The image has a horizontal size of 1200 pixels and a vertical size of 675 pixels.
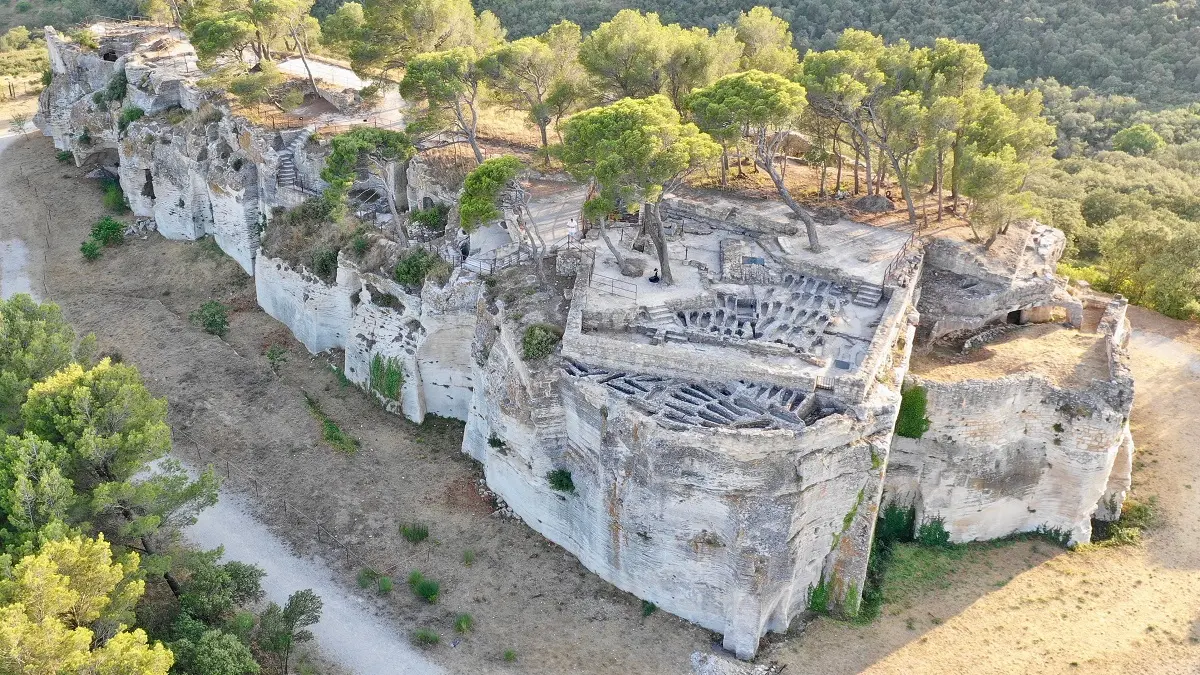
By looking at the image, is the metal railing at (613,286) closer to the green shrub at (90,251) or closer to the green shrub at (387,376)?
the green shrub at (387,376)

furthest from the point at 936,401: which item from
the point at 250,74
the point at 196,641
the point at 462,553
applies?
the point at 250,74

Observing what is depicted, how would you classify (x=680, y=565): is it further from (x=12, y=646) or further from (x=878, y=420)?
(x=12, y=646)

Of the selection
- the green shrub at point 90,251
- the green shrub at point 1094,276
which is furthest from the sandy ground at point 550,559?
the green shrub at point 90,251

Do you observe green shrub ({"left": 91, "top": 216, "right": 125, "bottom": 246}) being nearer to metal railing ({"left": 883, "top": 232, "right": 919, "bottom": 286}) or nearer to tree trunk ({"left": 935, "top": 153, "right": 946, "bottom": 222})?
metal railing ({"left": 883, "top": 232, "right": 919, "bottom": 286})

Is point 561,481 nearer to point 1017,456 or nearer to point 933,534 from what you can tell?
point 933,534

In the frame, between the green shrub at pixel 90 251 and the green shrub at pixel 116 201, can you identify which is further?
the green shrub at pixel 116 201

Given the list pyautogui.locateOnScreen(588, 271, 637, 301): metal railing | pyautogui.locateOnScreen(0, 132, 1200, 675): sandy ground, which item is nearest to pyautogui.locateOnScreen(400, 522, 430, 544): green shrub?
pyautogui.locateOnScreen(0, 132, 1200, 675): sandy ground
